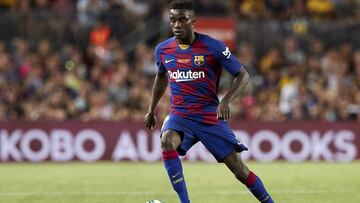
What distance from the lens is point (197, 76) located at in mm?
9328

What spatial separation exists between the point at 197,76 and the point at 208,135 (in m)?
0.62

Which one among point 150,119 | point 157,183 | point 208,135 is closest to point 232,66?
point 208,135

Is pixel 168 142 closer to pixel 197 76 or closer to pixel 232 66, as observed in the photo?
pixel 197 76

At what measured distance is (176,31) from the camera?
359 inches

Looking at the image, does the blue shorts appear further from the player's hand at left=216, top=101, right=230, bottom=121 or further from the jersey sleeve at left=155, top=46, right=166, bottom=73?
the jersey sleeve at left=155, top=46, right=166, bottom=73

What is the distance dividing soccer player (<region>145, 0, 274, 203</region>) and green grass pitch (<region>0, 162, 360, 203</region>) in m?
1.90

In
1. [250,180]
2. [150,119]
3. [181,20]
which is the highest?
[181,20]

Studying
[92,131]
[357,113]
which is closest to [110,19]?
[92,131]

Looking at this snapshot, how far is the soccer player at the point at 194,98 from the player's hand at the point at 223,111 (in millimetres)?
223

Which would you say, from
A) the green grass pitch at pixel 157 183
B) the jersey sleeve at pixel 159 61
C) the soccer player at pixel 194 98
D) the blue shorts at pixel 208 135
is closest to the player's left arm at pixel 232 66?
the soccer player at pixel 194 98

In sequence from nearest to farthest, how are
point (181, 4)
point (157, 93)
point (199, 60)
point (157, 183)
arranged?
1. point (181, 4)
2. point (199, 60)
3. point (157, 93)
4. point (157, 183)

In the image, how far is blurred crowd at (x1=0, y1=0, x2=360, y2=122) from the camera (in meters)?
19.6

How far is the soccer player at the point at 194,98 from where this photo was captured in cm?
914

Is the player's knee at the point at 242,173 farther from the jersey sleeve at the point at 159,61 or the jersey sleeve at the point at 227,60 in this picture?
the jersey sleeve at the point at 159,61
